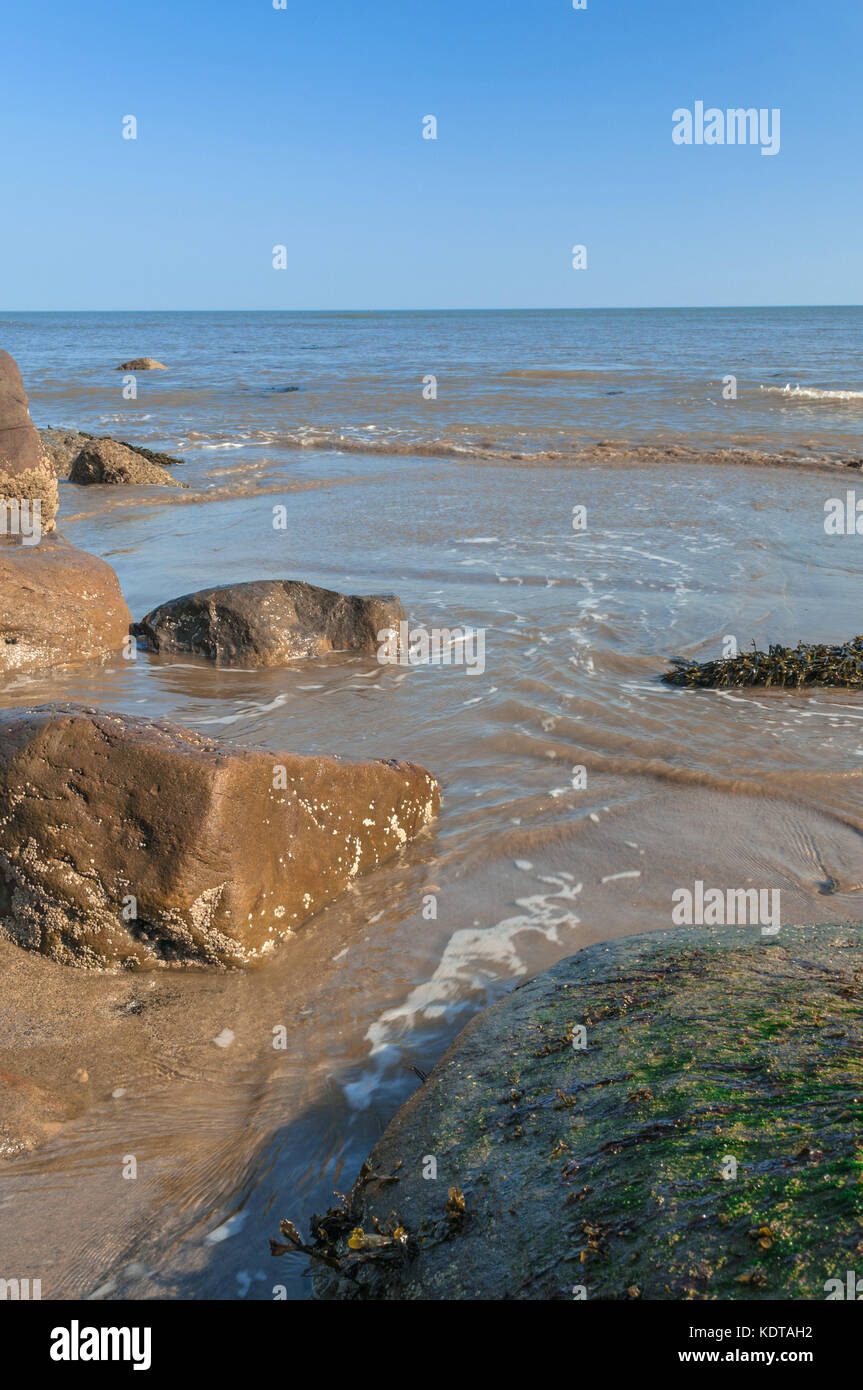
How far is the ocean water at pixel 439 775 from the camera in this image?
2.71m

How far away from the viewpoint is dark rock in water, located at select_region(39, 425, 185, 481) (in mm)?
15289

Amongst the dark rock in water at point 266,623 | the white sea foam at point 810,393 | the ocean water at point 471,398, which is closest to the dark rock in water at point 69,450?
the ocean water at point 471,398

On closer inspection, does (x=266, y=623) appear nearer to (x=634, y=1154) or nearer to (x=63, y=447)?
(x=634, y=1154)

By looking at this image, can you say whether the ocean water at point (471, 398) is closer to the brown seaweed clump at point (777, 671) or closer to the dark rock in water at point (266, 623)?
the dark rock in water at point (266, 623)

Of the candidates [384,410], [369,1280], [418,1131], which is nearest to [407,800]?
[418,1131]

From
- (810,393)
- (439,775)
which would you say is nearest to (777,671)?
(439,775)

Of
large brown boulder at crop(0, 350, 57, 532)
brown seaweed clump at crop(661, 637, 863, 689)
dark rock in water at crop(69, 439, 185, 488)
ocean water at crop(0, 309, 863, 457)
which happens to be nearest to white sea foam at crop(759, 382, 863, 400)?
ocean water at crop(0, 309, 863, 457)

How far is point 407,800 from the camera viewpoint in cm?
458

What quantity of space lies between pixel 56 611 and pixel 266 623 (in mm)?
1486

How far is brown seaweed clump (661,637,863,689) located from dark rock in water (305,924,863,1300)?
382cm

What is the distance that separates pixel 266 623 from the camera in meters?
7.21

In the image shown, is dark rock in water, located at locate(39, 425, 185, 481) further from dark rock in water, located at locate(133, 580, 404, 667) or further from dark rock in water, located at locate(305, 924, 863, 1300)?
dark rock in water, located at locate(305, 924, 863, 1300)

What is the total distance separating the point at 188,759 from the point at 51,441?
569 inches

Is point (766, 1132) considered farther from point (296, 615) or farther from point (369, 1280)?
point (296, 615)
